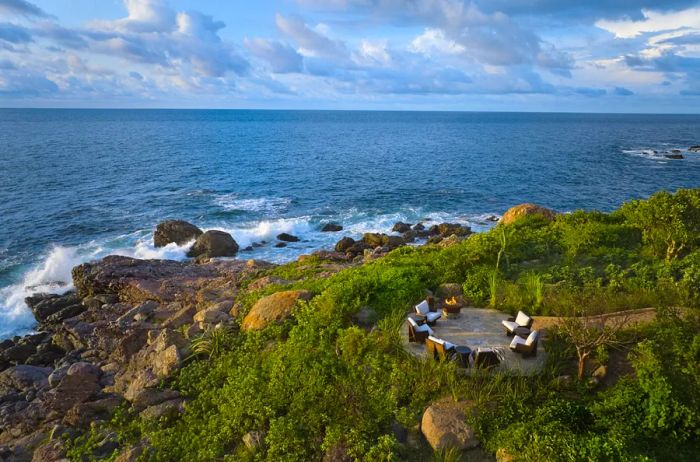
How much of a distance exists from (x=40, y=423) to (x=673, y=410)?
1418cm

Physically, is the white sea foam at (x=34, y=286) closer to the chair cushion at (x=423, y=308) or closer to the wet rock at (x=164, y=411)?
the wet rock at (x=164, y=411)

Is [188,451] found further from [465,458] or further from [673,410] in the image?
[673,410]

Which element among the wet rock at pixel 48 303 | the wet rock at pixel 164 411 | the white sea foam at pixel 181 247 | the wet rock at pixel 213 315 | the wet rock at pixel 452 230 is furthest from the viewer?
the wet rock at pixel 452 230

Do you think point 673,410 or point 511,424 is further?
point 511,424

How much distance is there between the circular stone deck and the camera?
9867 millimetres

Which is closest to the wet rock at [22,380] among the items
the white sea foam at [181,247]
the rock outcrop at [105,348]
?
the rock outcrop at [105,348]

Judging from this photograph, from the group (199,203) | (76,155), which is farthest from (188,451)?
(76,155)

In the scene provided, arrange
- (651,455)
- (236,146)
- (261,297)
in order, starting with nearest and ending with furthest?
(651,455)
(261,297)
(236,146)

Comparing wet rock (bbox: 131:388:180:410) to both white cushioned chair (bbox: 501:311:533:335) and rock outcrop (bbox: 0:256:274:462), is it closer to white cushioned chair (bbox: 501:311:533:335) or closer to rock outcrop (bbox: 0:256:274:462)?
rock outcrop (bbox: 0:256:274:462)

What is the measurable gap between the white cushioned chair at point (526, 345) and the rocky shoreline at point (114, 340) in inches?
257

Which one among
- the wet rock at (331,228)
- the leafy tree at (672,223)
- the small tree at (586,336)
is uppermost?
the leafy tree at (672,223)

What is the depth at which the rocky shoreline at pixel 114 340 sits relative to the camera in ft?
36.5

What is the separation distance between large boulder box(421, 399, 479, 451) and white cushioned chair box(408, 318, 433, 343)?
202 centimetres

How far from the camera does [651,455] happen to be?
730 cm
